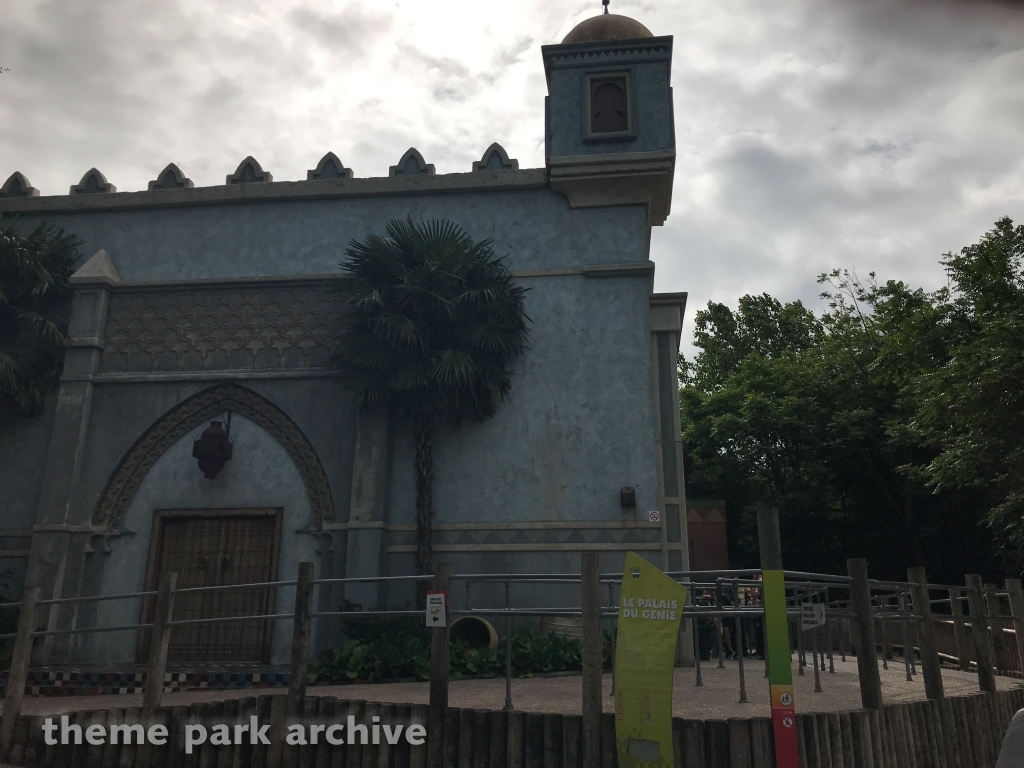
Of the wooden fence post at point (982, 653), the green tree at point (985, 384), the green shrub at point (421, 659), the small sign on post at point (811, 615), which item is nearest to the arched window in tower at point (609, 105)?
the green tree at point (985, 384)

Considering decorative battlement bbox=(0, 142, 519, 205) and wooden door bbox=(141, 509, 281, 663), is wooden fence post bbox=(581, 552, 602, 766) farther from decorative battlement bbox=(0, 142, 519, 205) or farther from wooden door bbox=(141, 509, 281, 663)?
decorative battlement bbox=(0, 142, 519, 205)

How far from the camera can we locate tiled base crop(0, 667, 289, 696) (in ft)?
35.6

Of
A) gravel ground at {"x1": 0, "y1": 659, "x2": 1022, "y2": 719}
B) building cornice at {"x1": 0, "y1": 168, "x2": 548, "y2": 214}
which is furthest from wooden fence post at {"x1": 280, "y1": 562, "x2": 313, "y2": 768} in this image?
building cornice at {"x1": 0, "y1": 168, "x2": 548, "y2": 214}

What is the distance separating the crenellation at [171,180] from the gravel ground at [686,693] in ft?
28.2

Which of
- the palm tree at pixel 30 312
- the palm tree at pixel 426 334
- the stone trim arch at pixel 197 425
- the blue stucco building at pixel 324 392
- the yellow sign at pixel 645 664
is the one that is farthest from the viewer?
the palm tree at pixel 30 312

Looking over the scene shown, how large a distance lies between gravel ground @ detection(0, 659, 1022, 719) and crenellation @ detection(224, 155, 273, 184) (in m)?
8.67

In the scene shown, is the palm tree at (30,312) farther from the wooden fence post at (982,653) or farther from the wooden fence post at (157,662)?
the wooden fence post at (982,653)

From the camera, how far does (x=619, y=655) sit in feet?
18.6

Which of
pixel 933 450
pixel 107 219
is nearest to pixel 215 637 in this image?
pixel 107 219

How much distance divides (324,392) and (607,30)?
8.28m

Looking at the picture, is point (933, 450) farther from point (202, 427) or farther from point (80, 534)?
point (80, 534)

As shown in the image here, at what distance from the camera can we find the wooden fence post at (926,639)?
689 cm

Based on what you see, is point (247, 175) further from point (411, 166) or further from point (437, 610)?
point (437, 610)

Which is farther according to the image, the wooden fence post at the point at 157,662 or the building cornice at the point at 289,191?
the building cornice at the point at 289,191
